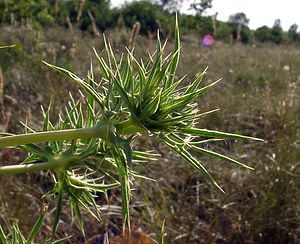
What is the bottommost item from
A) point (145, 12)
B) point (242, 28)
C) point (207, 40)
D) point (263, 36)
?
point (263, 36)

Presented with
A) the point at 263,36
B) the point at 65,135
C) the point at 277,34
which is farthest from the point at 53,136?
the point at 277,34

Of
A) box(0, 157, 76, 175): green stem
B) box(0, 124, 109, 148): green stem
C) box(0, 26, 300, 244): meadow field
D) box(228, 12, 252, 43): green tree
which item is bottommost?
box(0, 26, 300, 244): meadow field

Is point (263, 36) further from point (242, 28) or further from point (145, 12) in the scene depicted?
point (145, 12)

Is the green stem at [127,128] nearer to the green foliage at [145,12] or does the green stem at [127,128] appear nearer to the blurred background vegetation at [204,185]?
the blurred background vegetation at [204,185]

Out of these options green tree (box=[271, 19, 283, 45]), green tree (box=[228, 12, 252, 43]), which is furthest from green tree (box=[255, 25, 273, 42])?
green tree (box=[228, 12, 252, 43])

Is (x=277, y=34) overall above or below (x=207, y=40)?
below

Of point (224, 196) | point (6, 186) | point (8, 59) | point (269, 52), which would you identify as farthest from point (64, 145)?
point (269, 52)

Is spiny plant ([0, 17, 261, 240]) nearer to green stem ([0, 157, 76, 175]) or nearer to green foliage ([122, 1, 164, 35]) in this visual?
green stem ([0, 157, 76, 175])

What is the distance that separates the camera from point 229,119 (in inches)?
167

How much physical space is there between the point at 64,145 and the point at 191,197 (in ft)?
7.75

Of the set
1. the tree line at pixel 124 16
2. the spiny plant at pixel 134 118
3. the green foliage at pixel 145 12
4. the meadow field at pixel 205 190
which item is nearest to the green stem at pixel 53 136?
the spiny plant at pixel 134 118

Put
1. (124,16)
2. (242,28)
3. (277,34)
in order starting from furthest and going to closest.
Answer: (277,34)
(242,28)
(124,16)

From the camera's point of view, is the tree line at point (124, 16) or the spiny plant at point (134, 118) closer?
the spiny plant at point (134, 118)

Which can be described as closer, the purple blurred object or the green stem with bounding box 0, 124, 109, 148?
the green stem with bounding box 0, 124, 109, 148
